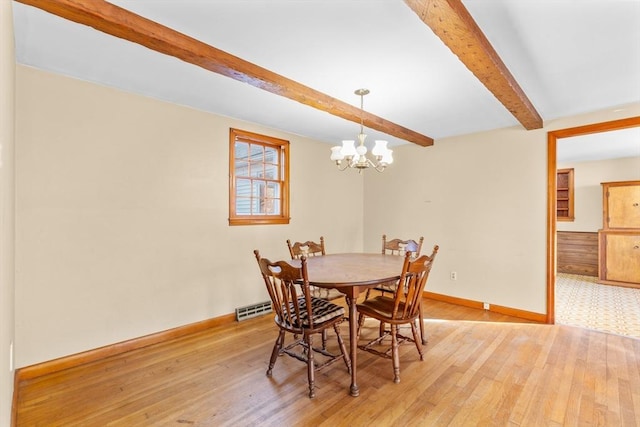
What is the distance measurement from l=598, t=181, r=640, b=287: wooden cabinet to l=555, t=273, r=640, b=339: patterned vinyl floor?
0.25 metres

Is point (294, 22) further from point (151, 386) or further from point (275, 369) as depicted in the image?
point (151, 386)

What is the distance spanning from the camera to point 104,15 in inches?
62.8

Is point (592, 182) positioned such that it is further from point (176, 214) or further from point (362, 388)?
point (176, 214)

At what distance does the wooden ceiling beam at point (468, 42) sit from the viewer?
1492 mm

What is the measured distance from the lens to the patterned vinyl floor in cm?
335

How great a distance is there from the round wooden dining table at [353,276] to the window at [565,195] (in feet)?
16.7

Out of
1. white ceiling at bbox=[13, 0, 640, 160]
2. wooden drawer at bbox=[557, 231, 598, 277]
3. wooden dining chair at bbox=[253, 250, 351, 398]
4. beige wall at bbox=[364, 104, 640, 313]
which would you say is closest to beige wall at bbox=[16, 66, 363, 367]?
white ceiling at bbox=[13, 0, 640, 160]

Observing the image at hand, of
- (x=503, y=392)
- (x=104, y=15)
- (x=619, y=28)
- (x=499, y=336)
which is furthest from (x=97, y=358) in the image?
(x=619, y=28)

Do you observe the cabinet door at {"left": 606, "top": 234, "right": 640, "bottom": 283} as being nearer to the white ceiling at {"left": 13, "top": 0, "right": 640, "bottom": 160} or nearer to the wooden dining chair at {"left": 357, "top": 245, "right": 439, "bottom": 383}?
the white ceiling at {"left": 13, "top": 0, "right": 640, "bottom": 160}

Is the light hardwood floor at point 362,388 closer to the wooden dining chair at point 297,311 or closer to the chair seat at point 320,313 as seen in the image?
the wooden dining chair at point 297,311

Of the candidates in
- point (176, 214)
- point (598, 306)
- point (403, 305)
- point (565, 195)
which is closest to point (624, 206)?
→ point (565, 195)

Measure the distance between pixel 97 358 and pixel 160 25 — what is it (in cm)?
263

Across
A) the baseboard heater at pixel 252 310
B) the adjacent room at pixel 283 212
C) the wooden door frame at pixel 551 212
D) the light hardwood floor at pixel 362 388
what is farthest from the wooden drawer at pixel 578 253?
the baseboard heater at pixel 252 310

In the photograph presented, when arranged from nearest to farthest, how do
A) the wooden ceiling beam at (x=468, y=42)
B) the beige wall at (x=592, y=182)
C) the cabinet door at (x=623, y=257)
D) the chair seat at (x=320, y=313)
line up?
the wooden ceiling beam at (x=468, y=42), the chair seat at (x=320, y=313), the cabinet door at (x=623, y=257), the beige wall at (x=592, y=182)
